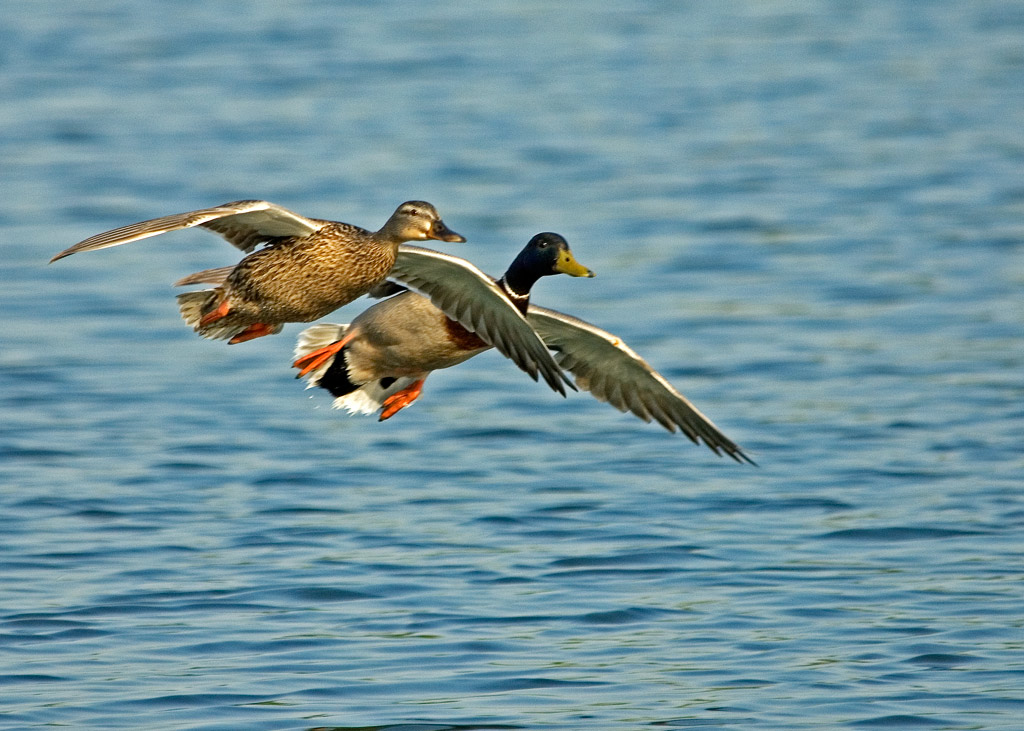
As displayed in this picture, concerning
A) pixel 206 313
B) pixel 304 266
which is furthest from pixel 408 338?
pixel 206 313

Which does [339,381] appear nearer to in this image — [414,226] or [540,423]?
[414,226]

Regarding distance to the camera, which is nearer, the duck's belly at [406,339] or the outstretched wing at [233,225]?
the outstretched wing at [233,225]

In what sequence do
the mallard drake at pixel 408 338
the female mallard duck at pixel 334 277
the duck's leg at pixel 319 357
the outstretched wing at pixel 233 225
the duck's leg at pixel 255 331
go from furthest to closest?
the duck's leg at pixel 319 357
the mallard drake at pixel 408 338
the duck's leg at pixel 255 331
the female mallard duck at pixel 334 277
the outstretched wing at pixel 233 225

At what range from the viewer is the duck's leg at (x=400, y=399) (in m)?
9.53

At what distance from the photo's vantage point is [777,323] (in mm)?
15648

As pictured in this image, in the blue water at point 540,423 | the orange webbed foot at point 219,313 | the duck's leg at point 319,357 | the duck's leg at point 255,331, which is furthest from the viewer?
the duck's leg at point 319,357

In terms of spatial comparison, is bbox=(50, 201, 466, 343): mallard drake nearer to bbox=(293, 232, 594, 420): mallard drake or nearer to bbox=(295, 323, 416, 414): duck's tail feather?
bbox=(293, 232, 594, 420): mallard drake

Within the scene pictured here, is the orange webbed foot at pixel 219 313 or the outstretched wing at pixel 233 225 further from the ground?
the outstretched wing at pixel 233 225

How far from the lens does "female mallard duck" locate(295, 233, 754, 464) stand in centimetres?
915

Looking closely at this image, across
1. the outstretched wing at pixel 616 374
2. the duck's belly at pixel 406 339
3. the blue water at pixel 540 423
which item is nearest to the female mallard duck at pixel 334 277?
the duck's belly at pixel 406 339

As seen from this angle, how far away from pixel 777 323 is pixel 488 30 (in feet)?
45.9

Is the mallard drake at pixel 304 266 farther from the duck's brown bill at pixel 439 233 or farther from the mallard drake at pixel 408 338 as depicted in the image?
the mallard drake at pixel 408 338

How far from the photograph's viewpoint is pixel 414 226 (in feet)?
28.5

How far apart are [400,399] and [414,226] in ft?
4.16
